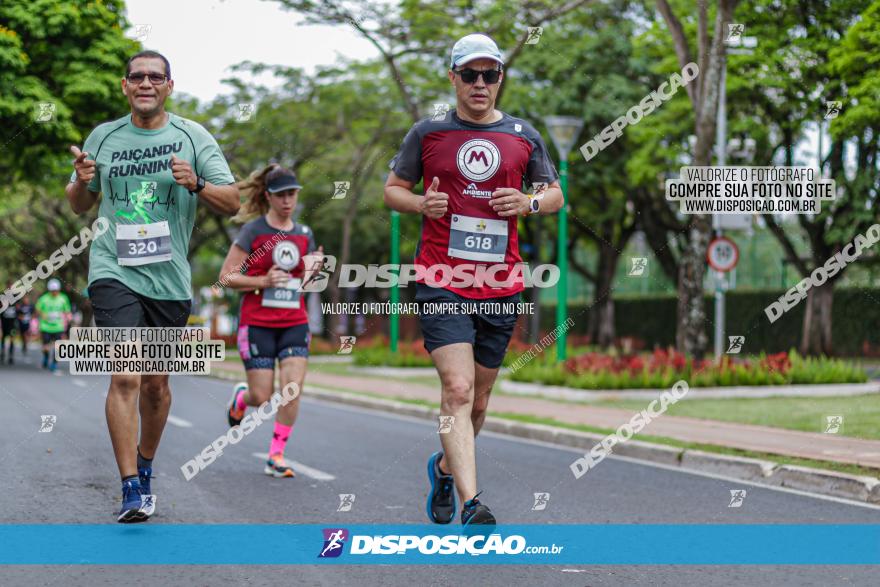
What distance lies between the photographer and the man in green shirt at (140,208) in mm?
5738

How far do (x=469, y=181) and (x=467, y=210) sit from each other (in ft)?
0.44

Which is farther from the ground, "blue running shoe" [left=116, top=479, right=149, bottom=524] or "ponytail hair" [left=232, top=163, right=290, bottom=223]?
"ponytail hair" [left=232, top=163, right=290, bottom=223]

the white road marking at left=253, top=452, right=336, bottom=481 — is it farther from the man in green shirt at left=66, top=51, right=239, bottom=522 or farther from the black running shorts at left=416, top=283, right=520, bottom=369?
the black running shorts at left=416, top=283, right=520, bottom=369

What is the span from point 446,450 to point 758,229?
29952 millimetres

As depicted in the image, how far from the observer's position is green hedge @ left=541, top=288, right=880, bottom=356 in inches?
1198

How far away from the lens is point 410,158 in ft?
18.3

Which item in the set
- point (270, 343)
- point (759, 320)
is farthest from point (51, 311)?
point (759, 320)

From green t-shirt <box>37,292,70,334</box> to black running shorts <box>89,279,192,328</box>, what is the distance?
17.9m

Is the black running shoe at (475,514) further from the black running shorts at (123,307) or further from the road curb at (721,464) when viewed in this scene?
the road curb at (721,464)
